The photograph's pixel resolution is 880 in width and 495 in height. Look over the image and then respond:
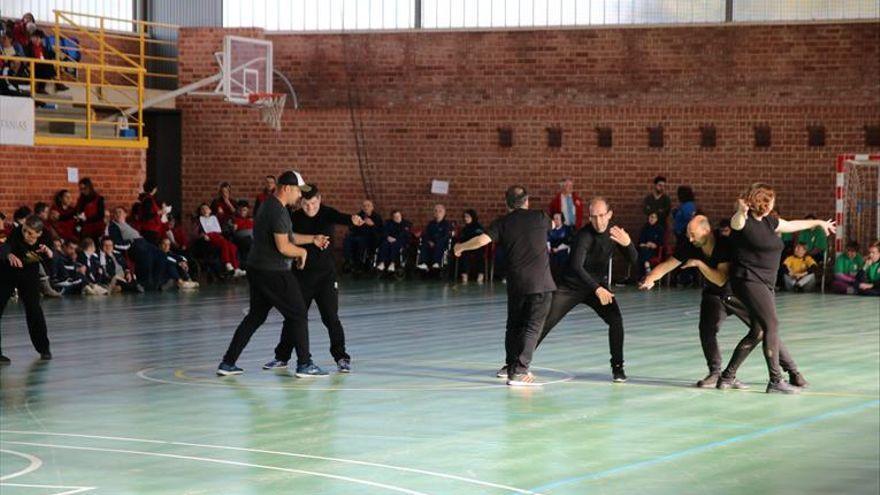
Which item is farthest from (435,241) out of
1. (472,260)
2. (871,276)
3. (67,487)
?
(67,487)

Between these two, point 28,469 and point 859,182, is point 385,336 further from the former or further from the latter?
point 859,182

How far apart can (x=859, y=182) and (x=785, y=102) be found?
214cm

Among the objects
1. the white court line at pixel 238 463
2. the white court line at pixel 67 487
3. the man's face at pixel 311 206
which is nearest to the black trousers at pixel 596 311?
the man's face at pixel 311 206

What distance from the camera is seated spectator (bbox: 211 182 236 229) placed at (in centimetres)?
2856

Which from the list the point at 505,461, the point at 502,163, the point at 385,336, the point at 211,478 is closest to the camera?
the point at 211,478

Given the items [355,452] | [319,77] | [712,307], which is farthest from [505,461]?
[319,77]

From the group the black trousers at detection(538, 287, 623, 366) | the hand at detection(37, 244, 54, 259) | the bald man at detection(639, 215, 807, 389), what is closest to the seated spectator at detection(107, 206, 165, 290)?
the hand at detection(37, 244, 54, 259)

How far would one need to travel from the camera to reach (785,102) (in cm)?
2894

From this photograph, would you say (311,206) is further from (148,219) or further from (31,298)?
(148,219)

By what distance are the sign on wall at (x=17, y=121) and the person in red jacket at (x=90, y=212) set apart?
4.03ft

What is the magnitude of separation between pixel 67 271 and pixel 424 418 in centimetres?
1357

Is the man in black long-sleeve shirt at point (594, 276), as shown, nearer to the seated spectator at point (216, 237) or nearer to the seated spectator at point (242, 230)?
the seated spectator at point (216, 237)

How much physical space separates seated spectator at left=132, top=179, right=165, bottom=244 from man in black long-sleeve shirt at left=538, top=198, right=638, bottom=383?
44.8ft

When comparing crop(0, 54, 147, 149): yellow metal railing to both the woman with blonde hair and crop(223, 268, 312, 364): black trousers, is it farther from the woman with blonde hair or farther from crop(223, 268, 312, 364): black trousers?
the woman with blonde hair
